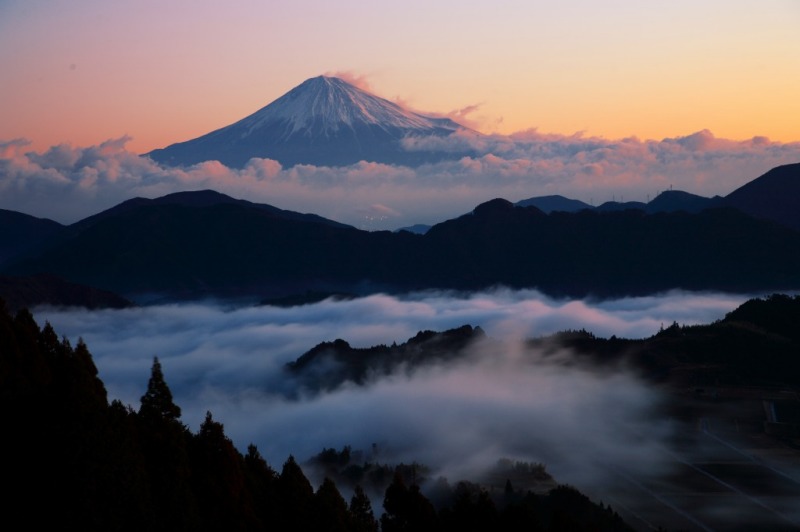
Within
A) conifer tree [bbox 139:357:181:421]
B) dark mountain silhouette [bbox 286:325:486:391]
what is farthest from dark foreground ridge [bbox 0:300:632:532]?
dark mountain silhouette [bbox 286:325:486:391]

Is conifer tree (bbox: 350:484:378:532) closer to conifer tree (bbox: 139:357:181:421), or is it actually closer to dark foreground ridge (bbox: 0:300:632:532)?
dark foreground ridge (bbox: 0:300:632:532)

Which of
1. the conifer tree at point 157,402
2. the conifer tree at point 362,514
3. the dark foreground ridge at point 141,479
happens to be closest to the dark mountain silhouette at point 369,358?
the conifer tree at point 362,514

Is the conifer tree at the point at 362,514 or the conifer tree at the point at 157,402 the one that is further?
the conifer tree at the point at 362,514

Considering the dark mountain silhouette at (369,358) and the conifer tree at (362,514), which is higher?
the conifer tree at (362,514)

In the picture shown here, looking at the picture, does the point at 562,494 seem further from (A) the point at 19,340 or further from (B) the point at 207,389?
(B) the point at 207,389

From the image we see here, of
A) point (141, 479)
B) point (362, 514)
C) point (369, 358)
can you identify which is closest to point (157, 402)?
point (141, 479)

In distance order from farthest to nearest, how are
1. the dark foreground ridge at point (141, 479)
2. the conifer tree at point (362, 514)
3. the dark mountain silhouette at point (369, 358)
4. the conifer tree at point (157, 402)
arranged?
1. the dark mountain silhouette at point (369, 358)
2. the conifer tree at point (362, 514)
3. the conifer tree at point (157, 402)
4. the dark foreground ridge at point (141, 479)

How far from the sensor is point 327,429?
13450 centimetres

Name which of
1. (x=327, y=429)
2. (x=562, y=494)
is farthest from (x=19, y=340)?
(x=327, y=429)

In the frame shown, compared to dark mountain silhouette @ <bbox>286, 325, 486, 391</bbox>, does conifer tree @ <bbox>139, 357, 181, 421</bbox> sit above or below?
above

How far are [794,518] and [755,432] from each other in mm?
28593

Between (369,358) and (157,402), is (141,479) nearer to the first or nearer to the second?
(157,402)

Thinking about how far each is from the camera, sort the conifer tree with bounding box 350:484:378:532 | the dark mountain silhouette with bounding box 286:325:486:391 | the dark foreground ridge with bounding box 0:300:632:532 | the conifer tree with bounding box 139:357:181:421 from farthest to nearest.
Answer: the dark mountain silhouette with bounding box 286:325:486:391
the conifer tree with bounding box 350:484:378:532
the conifer tree with bounding box 139:357:181:421
the dark foreground ridge with bounding box 0:300:632:532

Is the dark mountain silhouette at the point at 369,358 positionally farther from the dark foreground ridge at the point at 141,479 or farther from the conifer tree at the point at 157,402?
the conifer tree at the point at 157,402
